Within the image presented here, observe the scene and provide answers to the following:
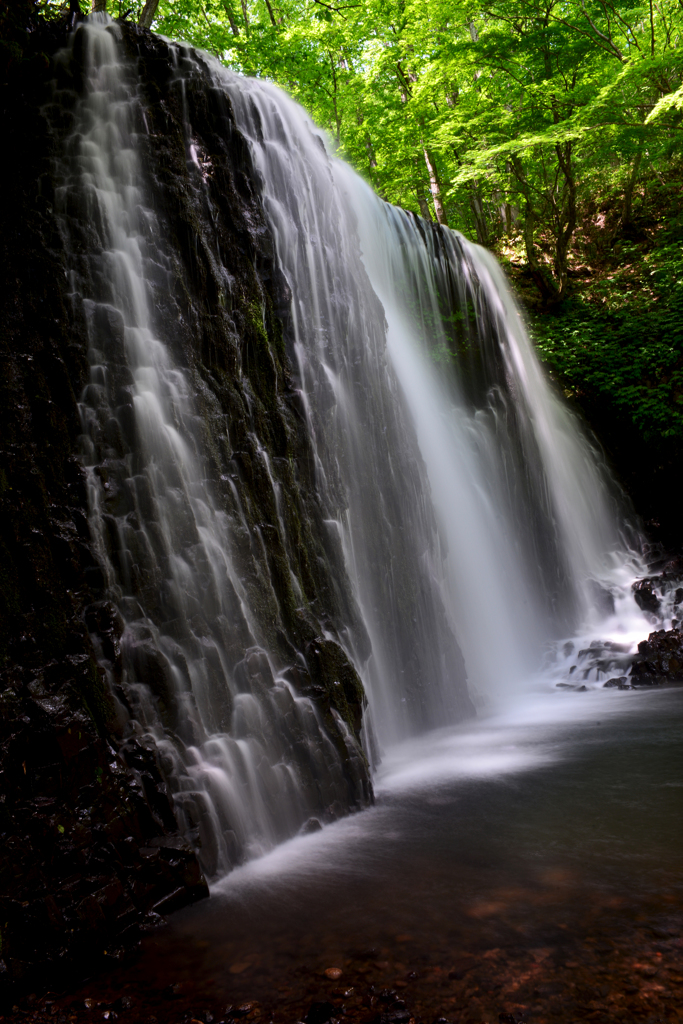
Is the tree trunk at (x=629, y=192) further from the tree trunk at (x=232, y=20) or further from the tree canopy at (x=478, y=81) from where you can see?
the tree trunk at (x=232, y=20)

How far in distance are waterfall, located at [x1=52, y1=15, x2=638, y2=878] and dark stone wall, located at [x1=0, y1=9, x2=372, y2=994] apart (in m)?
0.05

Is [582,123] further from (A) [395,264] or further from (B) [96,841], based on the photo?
(B) [96,841]

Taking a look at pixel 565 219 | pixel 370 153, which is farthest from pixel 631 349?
pixel 370 153

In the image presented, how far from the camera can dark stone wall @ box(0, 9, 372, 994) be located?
3.85m

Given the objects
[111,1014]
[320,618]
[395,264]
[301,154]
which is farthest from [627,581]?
[111,1014]

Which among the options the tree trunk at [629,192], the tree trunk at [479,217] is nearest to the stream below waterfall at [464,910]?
the tree trunk at [479,217]

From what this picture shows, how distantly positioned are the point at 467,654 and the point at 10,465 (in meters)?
6.58

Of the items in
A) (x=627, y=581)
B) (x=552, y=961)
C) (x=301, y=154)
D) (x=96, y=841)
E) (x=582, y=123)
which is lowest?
(x=552, y=961)

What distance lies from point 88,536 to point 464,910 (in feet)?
11.2

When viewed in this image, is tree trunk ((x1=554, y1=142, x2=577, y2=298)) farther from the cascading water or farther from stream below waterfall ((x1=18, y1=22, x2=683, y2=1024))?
the cascading water

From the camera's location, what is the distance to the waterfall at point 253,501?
506cm

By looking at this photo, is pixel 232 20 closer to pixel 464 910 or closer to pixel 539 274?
pixel 539 274

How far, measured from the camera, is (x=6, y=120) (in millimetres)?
5758

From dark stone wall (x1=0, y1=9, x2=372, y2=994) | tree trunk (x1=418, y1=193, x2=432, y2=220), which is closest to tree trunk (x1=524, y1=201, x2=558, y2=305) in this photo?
tree trunk (x1=418, y1=193, x2=432, y2=220)
